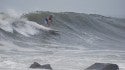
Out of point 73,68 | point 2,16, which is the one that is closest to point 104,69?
point 73,68

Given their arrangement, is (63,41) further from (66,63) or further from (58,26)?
(66,63)

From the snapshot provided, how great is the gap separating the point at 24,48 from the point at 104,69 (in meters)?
7.05

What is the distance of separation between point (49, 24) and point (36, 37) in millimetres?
3865

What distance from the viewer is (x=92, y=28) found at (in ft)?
96.2

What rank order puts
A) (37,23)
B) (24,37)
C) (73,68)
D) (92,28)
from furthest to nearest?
(92,28) → (37,23) → (24,37) → (73,68)

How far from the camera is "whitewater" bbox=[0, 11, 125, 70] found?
12.8m

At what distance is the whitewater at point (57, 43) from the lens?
504 inches

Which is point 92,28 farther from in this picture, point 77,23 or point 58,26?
point 58,26

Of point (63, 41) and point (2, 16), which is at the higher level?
point (2, 16)

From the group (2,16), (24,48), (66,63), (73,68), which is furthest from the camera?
(2,16)

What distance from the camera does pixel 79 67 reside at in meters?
11.8

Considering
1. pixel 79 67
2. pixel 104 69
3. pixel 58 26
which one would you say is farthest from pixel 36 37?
pixel 104 69

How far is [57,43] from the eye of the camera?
1986 cm

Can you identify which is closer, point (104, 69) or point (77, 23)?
point (104, 69)
